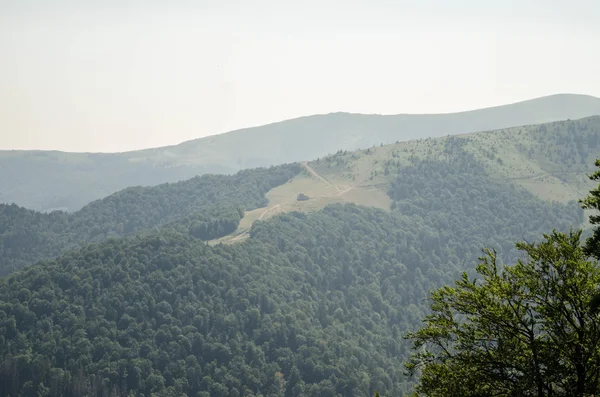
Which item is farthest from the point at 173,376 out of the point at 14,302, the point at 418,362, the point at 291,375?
the point at 418,362

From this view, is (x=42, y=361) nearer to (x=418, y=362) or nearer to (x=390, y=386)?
(x=390, y=386)

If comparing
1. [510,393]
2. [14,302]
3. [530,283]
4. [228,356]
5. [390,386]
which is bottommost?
[390,386]

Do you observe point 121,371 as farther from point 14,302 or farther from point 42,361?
point 14,302

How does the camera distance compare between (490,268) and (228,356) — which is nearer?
(490,268)

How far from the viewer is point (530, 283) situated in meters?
33.8

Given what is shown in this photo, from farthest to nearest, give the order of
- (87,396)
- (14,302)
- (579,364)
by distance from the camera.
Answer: (14,302) → (87,396) → (579,364)

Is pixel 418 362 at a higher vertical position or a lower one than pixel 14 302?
higher

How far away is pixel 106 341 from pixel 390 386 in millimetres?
80575

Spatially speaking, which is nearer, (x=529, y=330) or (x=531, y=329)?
(x=529, y=330)

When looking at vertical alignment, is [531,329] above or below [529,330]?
below

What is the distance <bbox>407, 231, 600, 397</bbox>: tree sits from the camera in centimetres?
3159

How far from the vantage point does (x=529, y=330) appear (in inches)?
1303

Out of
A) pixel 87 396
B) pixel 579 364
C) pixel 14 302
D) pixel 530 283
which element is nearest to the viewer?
pixel 579 364

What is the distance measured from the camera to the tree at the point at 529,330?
31.6 m
